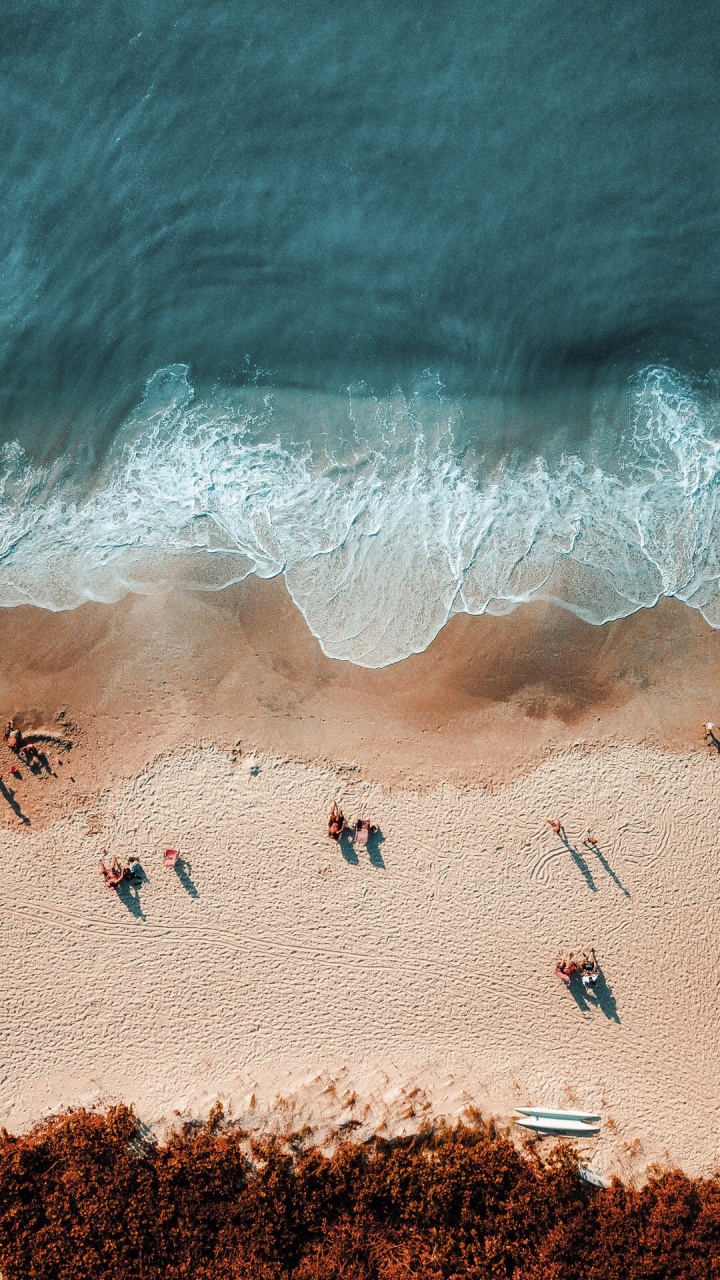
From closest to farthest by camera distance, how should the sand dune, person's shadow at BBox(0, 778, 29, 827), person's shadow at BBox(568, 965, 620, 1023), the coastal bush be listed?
the coastal bush
the sand dune
person's shadow at BBox(568, 965, 620, 1023)
person's shadow at BBox(0, 778, 29, 827)

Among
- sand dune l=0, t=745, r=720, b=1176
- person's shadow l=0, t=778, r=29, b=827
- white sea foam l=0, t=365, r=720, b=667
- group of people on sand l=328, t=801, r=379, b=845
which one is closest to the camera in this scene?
sand dune l=0, t=745, r=720, b=1176

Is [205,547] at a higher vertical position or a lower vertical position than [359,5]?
lower

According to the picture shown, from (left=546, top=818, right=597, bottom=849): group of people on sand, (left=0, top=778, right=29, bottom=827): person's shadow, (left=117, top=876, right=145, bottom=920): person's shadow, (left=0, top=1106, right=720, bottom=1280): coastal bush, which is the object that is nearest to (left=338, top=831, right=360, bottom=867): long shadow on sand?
(left=546, top=818, right=597, bottom=849): group of people on sand

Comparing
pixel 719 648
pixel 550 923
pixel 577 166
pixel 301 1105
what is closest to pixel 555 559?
pixel 719 648

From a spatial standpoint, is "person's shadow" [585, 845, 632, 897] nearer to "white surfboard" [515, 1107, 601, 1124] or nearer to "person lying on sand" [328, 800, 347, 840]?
"white surfboard" [515, 1107, 601, 1124]

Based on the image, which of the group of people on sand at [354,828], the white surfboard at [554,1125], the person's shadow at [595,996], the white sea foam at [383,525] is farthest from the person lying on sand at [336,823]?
the white surfboard at [554,1125]

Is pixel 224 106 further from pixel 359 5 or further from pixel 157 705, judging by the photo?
pixel 157 705

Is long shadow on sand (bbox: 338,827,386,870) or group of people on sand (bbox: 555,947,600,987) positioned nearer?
group of people on sand (bbox: 555,947,600,987)
